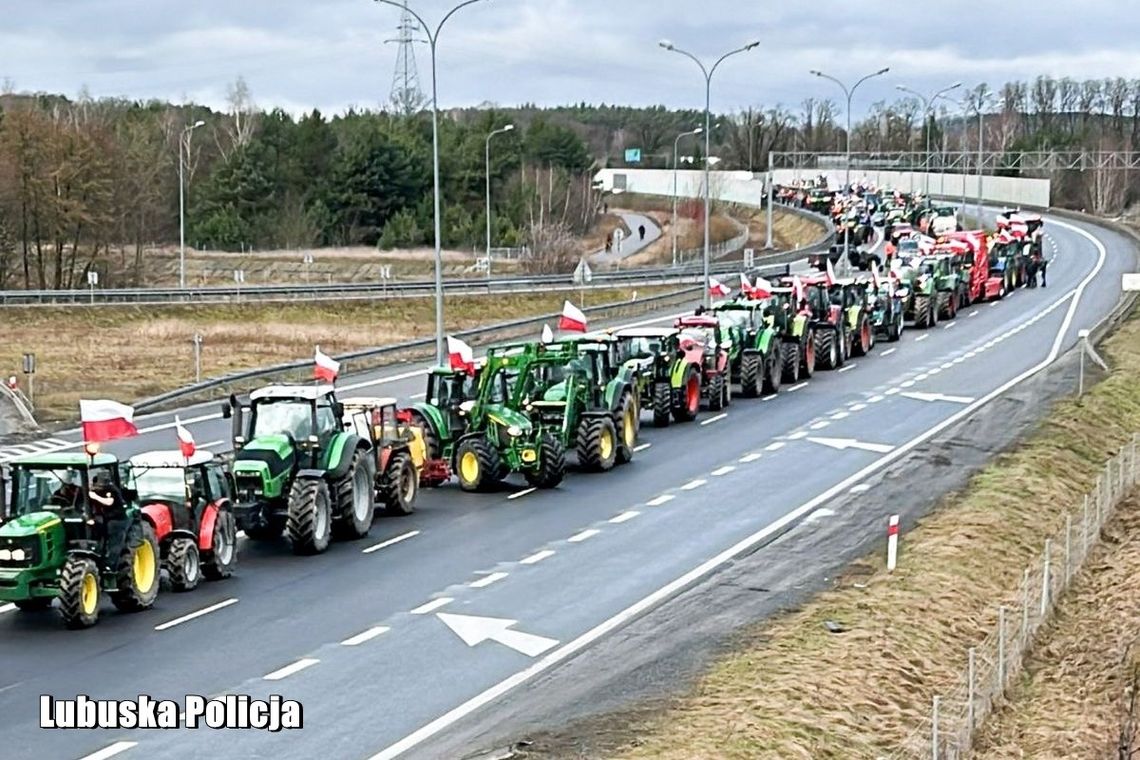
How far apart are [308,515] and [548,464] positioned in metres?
6.45

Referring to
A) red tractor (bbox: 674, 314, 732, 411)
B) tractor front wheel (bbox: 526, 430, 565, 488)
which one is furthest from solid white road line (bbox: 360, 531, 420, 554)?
red tractor (bbox: 674, 314, 732, 411)

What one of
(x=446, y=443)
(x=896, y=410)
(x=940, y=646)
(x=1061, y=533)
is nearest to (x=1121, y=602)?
(x=1061, y=533)

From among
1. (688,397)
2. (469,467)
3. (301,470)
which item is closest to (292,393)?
(301,470)

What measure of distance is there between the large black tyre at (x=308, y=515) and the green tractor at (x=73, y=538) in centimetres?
350

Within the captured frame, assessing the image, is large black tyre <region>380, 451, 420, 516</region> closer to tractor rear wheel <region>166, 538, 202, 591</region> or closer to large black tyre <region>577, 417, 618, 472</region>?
large black tyre <region>577, 417, 618, 472</region>

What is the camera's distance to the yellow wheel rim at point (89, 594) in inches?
763

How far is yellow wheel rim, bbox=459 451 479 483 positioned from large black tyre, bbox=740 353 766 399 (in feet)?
46.3

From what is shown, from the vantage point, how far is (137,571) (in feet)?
66.2

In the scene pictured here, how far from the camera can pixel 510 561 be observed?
2394 cm

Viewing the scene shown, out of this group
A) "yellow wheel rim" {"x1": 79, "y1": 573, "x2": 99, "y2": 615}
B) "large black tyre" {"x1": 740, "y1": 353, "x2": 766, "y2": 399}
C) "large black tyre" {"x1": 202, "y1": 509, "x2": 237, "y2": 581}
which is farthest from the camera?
"large black tyre" {"x1": 740, "y1": 353, "x2": 766, "y2": 399}

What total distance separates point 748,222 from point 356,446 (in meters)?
112

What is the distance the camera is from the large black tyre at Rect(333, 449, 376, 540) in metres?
24.7

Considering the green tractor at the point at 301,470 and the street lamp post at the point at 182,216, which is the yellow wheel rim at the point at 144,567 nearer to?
the green tractor at the point at 301,470

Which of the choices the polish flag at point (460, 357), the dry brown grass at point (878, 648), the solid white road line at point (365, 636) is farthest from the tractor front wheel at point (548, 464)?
the solid white road line at point (365, 636)
